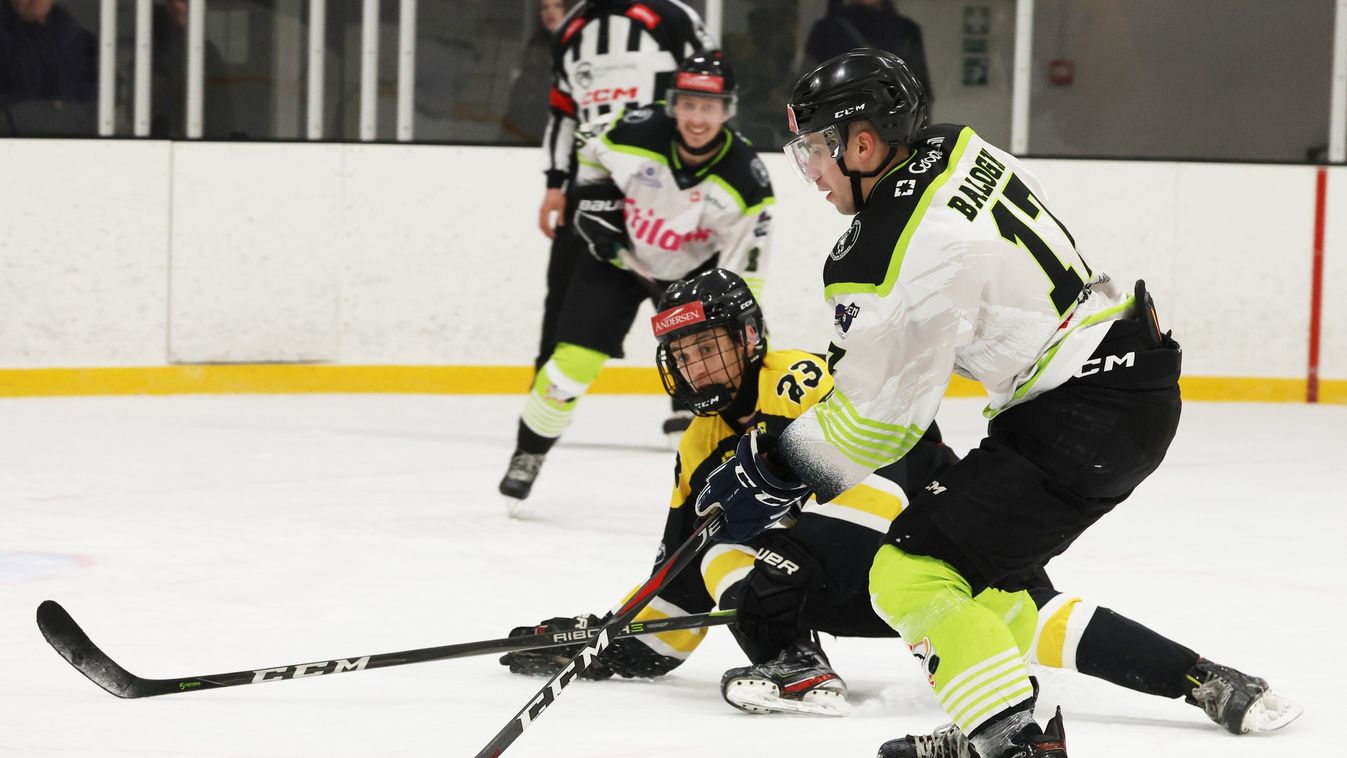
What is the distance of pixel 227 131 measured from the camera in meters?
6.45

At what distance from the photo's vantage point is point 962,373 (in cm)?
233

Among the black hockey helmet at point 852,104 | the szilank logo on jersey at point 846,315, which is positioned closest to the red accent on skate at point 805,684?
the szilank logo on jersey at point 846,315

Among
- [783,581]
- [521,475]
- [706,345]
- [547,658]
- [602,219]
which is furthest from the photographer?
[602,219]

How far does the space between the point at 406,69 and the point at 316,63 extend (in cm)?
33

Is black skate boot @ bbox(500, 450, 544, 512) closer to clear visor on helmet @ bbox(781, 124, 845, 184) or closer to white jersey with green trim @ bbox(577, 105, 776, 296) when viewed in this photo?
white jersey with green trim @ bbox(577, 105, 776, 296)

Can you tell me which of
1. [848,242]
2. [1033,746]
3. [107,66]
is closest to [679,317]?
[848,242]

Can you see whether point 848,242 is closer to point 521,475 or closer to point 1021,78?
point 521,475

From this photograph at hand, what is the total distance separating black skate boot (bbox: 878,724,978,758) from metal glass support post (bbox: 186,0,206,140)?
4.62 m

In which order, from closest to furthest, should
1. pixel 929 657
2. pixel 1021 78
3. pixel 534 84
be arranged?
pixel 929 657, pixel 534 84, pixel 1021 78

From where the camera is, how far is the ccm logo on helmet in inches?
110

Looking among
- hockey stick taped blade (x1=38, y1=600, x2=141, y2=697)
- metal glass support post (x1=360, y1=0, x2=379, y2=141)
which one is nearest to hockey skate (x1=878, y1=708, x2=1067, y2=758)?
hockey stick taped blade (x1=38, y1=600, x2=141, y2=697)

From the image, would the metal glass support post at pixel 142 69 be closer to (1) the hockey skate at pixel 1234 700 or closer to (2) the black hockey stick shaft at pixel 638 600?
(2) the black hockey stick shaft at pixel 638 600

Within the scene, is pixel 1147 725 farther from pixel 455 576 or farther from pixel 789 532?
pixel 455 576

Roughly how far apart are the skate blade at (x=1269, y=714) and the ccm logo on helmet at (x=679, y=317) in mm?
979
